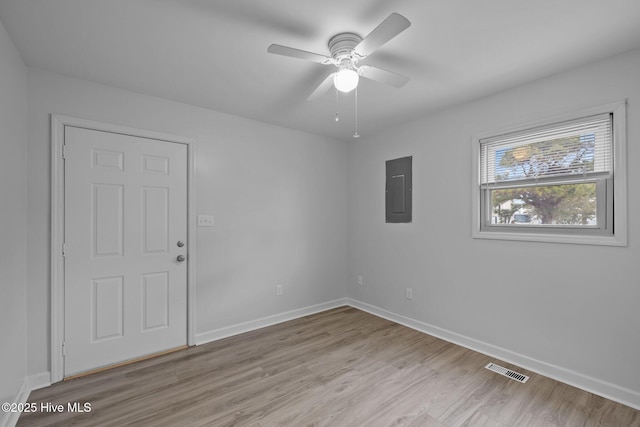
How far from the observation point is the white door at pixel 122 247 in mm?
2389

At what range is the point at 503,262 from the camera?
2.65 metres

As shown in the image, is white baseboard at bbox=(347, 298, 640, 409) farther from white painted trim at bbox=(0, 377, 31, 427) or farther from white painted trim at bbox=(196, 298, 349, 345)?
white painted trim at bbox=(0, 377, 31, 427)

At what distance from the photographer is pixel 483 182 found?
283 cm

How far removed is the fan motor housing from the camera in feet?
5.94

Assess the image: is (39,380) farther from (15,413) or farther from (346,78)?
(346,78)

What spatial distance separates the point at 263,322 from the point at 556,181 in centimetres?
326

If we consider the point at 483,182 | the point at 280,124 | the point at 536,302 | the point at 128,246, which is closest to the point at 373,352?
the point at 536,302

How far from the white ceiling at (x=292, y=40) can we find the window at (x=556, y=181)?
498 mm

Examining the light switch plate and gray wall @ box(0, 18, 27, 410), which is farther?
the light switch plate

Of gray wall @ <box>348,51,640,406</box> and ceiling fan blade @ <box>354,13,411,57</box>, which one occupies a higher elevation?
ceiling fan blade @ <box>354,13,411,57</box>

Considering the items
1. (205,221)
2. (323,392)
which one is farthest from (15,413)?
(323,392)

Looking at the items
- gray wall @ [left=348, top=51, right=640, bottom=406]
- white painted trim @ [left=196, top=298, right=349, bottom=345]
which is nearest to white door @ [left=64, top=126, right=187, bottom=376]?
white painted trim @ [left=196, top=298, right=349, bottom=345]

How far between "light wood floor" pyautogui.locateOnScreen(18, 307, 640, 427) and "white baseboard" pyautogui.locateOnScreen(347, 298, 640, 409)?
71 millimetres

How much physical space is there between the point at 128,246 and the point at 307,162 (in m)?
2.26
